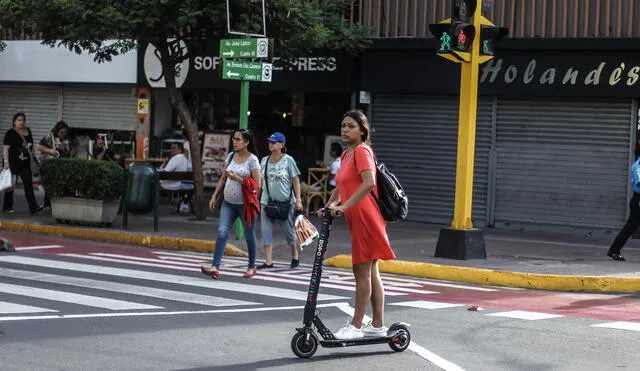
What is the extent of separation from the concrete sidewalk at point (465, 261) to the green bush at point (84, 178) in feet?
2.00

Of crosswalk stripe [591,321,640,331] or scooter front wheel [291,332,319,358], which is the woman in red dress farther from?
crosswalk stripe [591,321,640,331]

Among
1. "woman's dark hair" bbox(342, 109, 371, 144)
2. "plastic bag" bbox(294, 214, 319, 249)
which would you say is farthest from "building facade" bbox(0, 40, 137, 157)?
"woman's dark hair" bbox(342, 109, 371, 144)

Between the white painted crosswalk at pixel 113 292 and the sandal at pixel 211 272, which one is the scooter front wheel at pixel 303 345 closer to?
the white painted crosswalk at pixel 113 292

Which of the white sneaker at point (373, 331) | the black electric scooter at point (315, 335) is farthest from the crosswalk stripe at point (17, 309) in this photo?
the white sneaker at point (373, 331)

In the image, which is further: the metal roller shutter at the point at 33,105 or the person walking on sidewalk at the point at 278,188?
the metal roller shutter at the point at 33,105

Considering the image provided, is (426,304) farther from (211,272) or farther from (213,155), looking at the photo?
(213,155)

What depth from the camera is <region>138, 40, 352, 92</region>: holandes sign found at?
24.0 m

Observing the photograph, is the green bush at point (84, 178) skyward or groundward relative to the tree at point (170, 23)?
groundward

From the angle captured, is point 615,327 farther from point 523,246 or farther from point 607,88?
point 607,88

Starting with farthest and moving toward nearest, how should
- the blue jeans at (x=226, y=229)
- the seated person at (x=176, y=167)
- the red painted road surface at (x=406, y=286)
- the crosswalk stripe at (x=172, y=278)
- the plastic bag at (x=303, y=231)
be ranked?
the seated person at (x=176, y=167) < the blue jeans at (x=226, y=229) < the plastic bag at (x=303, y=231) < the crosswalk stripe at (x=172, y=278) < the red painted road surface at (x=406, y=286)

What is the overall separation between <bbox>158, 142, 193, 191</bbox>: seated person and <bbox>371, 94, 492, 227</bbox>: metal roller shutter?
4.02 m

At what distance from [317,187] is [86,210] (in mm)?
5457

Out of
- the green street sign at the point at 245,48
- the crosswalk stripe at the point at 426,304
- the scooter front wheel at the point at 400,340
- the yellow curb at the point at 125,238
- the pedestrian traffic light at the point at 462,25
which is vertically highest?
the pedestrian traffic light at the point at 462,25

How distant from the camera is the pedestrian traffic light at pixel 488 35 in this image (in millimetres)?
15742
